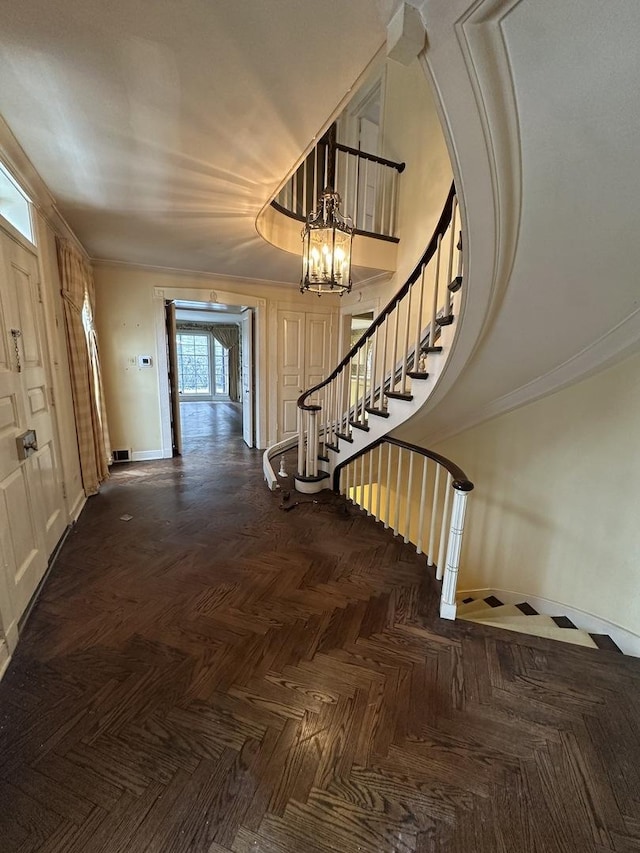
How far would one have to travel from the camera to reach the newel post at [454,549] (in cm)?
198

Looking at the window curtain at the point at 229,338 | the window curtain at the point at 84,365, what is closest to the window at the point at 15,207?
the window curtain at the point at 84,365

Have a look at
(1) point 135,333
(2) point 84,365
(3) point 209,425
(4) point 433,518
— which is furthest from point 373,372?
(3) point 209,425

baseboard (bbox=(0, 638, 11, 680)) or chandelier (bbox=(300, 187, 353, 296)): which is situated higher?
chandelier (bbox=(300, 187, 353, 296))

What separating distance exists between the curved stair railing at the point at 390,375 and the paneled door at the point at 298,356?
985mm

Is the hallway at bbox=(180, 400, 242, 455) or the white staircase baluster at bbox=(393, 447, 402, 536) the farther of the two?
the hallway at bbox=(180, 400, 242, 455)

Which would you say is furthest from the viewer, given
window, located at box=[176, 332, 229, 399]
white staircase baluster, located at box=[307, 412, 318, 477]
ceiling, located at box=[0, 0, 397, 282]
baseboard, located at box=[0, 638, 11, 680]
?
window, located at box=[176, 332, 229, 399]

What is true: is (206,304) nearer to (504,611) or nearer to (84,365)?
(84,365)

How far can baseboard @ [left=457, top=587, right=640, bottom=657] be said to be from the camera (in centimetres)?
267

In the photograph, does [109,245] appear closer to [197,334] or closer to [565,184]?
[565,184]

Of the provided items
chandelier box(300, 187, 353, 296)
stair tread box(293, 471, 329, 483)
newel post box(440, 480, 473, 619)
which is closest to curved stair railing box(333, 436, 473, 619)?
newel post box(440, 480, 473, 619)

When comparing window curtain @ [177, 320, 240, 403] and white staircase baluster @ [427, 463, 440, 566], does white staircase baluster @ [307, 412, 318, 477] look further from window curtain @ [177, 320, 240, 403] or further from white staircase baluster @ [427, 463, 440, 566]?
window curtain @ [177, 320, 240, 403]

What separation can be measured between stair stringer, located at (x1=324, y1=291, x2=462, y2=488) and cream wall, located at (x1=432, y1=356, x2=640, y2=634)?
1191 mm

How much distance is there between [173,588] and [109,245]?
3.53 metres

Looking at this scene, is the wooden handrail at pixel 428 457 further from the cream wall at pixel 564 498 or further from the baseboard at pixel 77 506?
the baseboard at pixel 77 506
